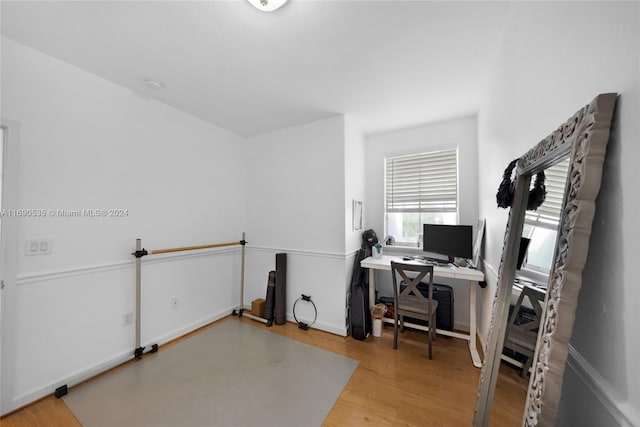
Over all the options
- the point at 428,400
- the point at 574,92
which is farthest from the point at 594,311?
the point at 428,400

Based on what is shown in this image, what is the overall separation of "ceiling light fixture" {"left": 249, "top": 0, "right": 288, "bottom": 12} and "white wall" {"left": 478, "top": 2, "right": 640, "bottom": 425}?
4.42 feet

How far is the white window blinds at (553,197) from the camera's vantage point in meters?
0.86

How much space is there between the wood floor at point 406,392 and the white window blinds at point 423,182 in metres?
1.69

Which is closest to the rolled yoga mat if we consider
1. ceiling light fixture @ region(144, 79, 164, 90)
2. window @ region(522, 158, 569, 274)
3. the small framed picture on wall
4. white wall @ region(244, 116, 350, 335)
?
white wall @ region(244, 116, 350, 335)

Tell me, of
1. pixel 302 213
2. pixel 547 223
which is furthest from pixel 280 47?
pixel 547 223

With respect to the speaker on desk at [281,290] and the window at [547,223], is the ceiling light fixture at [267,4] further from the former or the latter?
the speaker on desk at [281,290]

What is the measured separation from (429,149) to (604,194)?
2.63m

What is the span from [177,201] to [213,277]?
1.11m

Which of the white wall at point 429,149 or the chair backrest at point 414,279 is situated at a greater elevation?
the white wall at point 429,149

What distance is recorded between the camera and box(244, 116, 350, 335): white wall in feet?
9.23

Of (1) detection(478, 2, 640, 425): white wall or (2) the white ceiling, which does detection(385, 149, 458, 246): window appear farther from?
(1) detection(478, 2, 640, 425): white wall

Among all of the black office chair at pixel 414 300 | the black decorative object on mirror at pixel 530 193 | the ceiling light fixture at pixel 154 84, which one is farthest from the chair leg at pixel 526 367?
the ceiling light fixture at pixel 154 84

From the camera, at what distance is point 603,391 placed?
2.15ft

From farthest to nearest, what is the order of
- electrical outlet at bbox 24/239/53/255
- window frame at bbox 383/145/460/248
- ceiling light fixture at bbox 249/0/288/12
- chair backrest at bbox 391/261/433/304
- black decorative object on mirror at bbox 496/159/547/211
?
window frame at bbox 383/145/460/248, chair backrest at bbox 391/261/433/304, electrical outlet at bbox 24/239/53/255, ceiling light fixture at bbox 249/0/288/12, black decorative object on mirror at bbox 496/159/547/211
